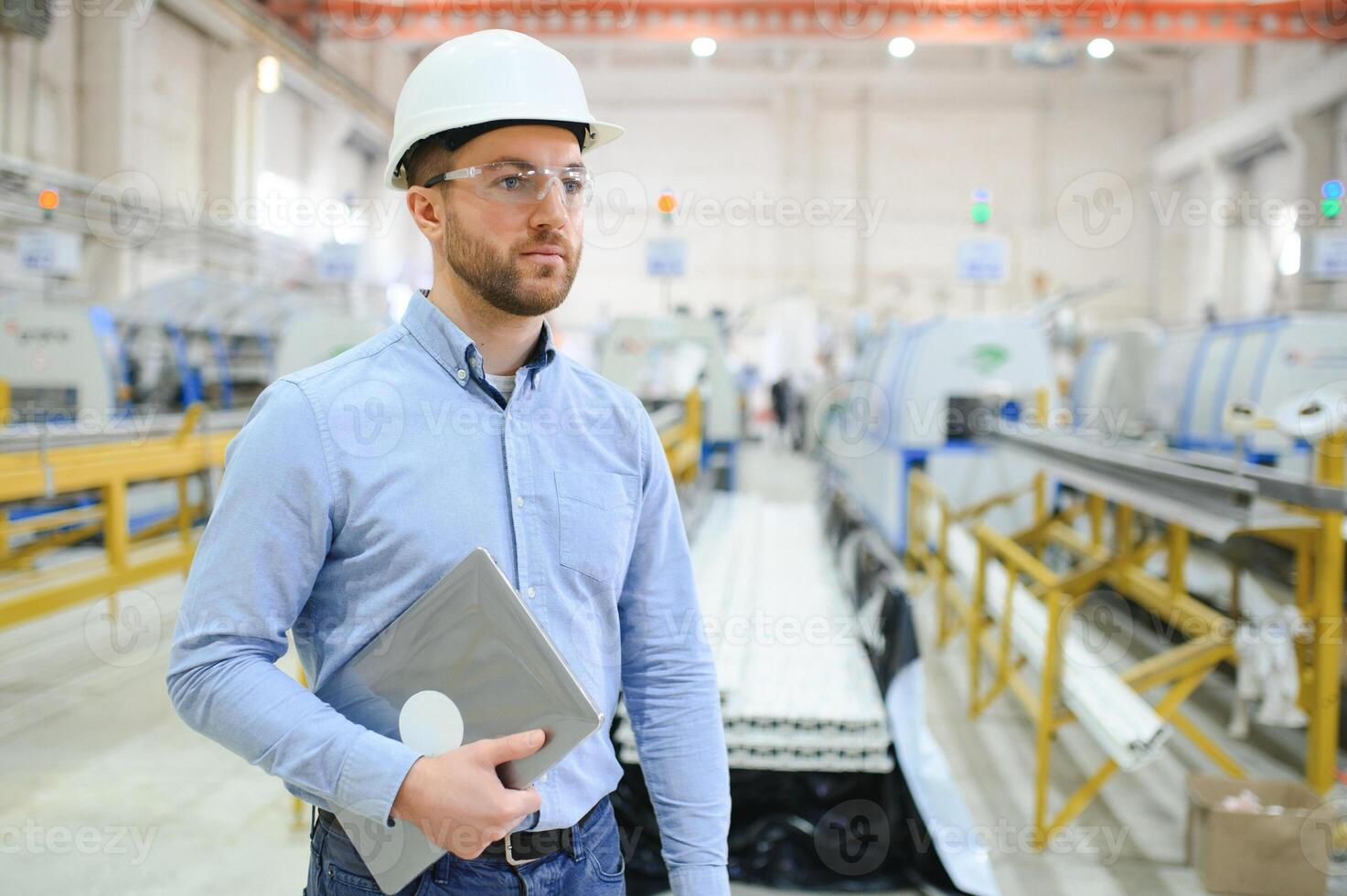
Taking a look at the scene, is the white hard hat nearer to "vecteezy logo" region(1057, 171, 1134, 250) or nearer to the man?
the man

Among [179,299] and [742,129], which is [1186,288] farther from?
[179,299]

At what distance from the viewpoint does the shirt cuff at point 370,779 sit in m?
0.80

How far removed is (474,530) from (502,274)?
0.28 metres

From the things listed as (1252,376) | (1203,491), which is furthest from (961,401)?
(1203,491)

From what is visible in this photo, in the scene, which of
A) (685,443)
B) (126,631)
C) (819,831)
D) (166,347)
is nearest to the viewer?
(819,831)

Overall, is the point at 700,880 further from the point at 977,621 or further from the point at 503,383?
the point at 977,621

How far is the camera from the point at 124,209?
24.5 feet

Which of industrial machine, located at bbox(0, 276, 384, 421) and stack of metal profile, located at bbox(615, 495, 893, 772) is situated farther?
industrial machine, located at bbox(0, 276, 384, 421)

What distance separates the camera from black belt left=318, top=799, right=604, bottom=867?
0.98m

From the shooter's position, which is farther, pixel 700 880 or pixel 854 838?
pixel 854 838

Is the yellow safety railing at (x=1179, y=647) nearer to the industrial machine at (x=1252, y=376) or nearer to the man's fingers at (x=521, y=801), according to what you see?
the man's fingers at (x=521, y=801)

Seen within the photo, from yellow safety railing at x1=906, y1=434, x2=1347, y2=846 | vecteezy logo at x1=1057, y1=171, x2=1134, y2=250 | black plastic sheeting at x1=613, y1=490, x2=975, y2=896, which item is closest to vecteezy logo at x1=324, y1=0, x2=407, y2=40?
yellow safety railing at x1=906, y1=434, x2=1347, y2=846

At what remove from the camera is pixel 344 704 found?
0.92m

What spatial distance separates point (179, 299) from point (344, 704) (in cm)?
786
